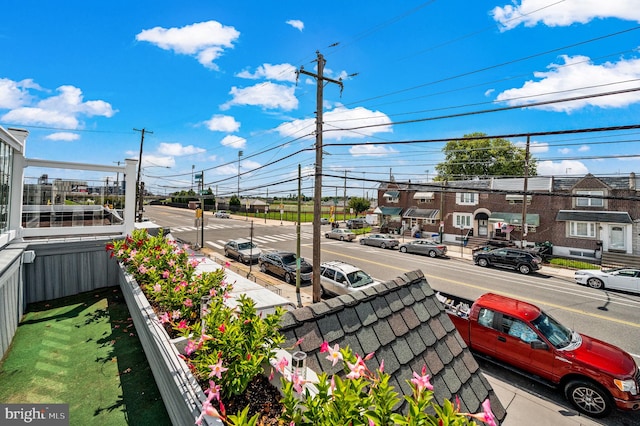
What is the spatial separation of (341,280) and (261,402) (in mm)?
11267

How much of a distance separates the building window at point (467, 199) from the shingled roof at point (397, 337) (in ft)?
107

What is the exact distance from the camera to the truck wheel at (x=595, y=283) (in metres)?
16.9

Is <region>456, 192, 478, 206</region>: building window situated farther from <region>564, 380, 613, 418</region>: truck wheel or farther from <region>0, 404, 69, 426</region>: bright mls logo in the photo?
<region>0, 404, 69, 426</region>: bright mls logo

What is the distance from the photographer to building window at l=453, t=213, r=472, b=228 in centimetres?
3356

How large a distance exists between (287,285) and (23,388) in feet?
42.4

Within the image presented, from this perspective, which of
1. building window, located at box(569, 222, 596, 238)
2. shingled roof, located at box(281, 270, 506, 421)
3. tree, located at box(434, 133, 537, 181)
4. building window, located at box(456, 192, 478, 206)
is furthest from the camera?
tree, located at box(434, 133, 537, 181)

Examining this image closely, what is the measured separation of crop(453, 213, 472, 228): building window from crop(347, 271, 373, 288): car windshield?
80.1 ft

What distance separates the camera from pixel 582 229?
85.2ft

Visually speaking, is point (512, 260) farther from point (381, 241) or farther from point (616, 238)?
point (381, 241)

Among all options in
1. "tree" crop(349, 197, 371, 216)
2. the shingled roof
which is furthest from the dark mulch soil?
"tree" crop(349, 197, 371, 216)

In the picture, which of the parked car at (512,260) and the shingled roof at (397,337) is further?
the parked car at (512,260)

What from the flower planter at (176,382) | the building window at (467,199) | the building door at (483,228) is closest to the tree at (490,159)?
the building window at (467,199)

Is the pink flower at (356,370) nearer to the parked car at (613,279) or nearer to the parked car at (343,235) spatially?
the parked car at (613,279)

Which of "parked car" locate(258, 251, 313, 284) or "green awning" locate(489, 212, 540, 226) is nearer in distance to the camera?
"parked car" locate(258, 251, 313, 284)
